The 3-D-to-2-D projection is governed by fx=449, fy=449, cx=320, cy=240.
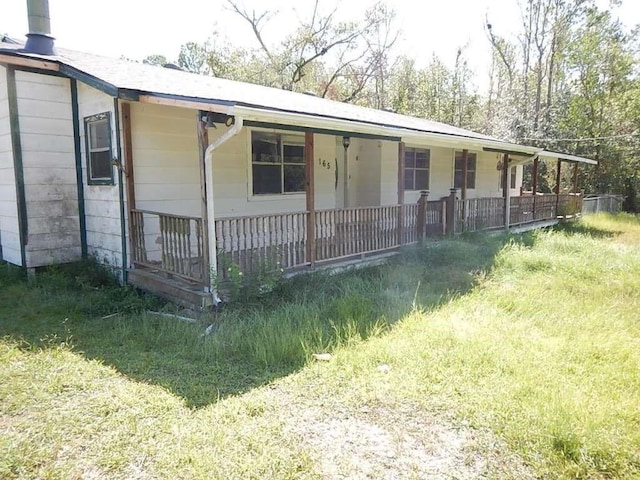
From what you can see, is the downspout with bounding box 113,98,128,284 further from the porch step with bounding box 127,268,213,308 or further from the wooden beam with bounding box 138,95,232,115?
the wooden beam with bounding box 138,95,232,115

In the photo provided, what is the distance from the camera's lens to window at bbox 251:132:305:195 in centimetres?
835

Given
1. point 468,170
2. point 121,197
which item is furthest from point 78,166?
point 468,170

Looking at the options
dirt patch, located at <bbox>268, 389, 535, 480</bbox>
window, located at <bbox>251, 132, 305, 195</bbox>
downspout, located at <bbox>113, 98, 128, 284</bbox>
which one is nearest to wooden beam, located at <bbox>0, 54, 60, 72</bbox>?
downspout, located at <bbox>113, 98, 128, 284</bbox>

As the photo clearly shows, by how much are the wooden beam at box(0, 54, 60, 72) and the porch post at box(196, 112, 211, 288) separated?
3093 mm

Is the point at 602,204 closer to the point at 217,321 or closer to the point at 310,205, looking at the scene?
the point at 310,205

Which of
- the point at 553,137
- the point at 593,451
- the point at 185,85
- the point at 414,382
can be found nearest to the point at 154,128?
the point at 185,85

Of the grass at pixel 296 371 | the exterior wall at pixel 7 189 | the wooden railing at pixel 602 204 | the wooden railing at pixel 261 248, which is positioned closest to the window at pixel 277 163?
the wooden railing at pixel 261 248

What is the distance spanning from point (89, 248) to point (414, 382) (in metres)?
6.07

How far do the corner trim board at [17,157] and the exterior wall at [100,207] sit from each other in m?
0.85

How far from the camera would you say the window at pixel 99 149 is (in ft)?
22.1

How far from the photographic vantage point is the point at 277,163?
873 cm

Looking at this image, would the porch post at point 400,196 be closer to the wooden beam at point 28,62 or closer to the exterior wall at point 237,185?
the exterior wall at point 237,185

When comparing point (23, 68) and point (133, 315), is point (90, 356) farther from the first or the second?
point (23, 68)

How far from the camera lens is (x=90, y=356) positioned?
4.46 m
